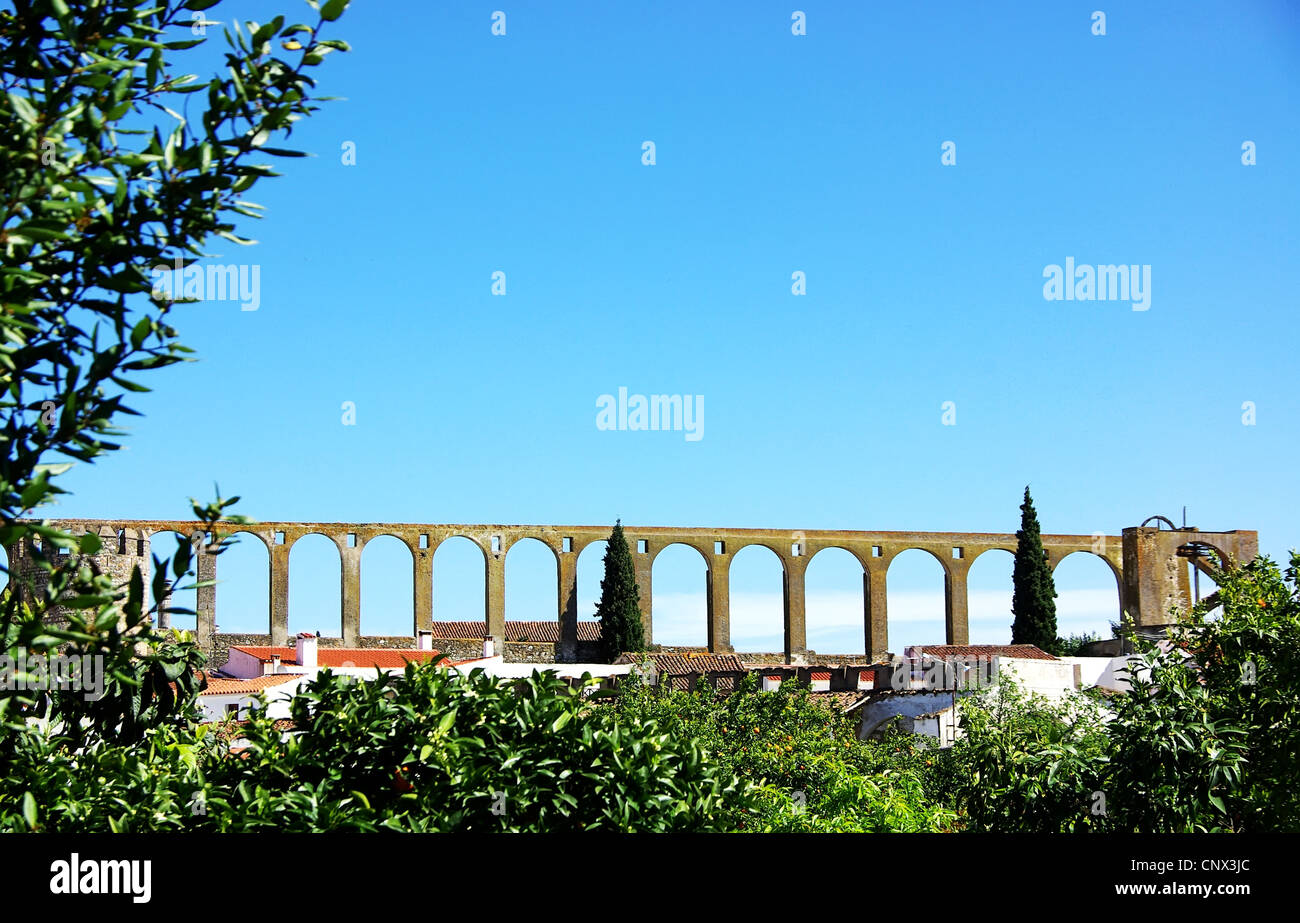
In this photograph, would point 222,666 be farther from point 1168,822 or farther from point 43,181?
point 43,181

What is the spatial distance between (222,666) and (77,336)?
32454 mm

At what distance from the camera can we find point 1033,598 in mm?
41344

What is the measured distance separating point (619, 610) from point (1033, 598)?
1360 centimetres

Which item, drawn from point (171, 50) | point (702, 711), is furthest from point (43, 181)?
point (702, 711)

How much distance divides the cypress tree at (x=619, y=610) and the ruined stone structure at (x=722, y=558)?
1.55 m

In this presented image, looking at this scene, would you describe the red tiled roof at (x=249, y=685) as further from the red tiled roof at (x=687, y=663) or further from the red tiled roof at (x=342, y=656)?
the red tiled roof at (x=687, y=663)

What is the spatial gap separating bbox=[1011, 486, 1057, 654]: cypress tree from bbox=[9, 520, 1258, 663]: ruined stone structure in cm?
244

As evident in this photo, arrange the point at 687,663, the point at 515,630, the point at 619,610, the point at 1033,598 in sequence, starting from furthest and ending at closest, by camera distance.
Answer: the point at 515,630 → the point at 1033,598 → the point at 619,610 → the point at 687,663

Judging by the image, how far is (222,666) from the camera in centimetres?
3391

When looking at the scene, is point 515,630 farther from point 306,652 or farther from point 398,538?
point 306,652

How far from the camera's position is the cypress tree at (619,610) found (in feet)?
129
